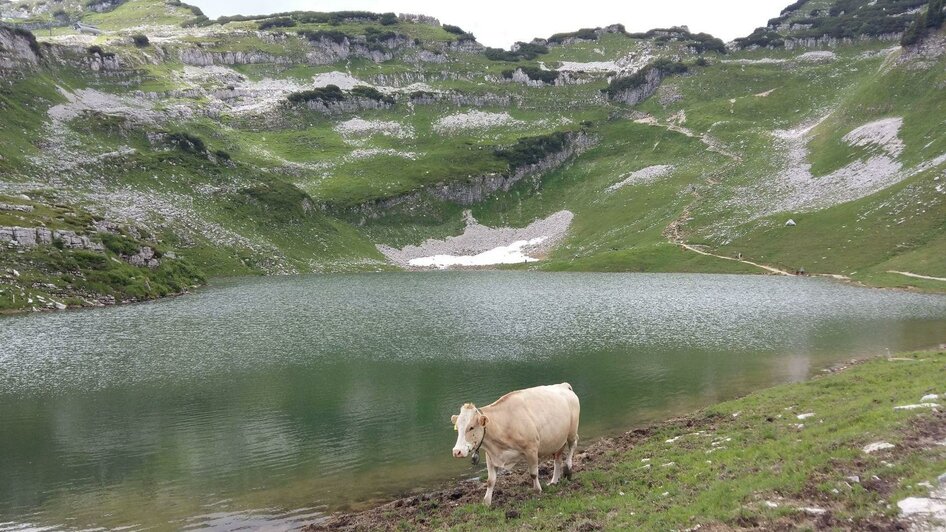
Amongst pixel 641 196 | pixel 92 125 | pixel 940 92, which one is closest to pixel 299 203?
pixel 92 125

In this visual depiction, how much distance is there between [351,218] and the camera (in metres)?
177

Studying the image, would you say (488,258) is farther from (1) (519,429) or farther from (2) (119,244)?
(1) (519,429)

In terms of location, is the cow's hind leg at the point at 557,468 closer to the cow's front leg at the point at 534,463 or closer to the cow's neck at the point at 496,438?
the cow's front leg at the point at 534,463

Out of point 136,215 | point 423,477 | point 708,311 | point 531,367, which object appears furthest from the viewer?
point 136,215

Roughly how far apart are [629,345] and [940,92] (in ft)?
464

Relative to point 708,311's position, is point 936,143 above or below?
above

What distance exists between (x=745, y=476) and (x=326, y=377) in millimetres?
32692

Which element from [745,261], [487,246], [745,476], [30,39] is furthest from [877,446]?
[30,39]

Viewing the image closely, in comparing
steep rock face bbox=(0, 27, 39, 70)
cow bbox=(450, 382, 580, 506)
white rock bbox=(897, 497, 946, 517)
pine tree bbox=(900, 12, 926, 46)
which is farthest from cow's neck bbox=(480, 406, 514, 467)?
steep rock face bbox=(0, 27, 39, 70)

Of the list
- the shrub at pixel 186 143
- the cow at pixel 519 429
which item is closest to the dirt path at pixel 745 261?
the cow at pixel 519 429

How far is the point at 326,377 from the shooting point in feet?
137

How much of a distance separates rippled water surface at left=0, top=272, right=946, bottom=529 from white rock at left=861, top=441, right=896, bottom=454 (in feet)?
45.6

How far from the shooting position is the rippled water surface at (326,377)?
23094 mm

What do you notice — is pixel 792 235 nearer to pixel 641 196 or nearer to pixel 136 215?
pixel 641 196
